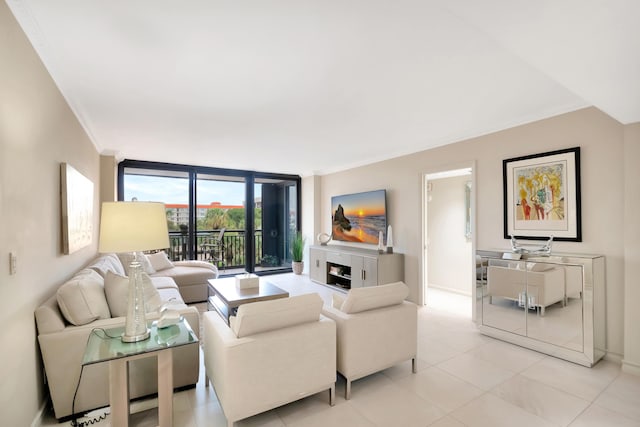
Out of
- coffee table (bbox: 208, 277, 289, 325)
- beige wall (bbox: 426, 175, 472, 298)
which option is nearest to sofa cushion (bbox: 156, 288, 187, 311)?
coffee table (bbox: 208, 277, 289, 325)

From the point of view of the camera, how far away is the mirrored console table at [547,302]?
270 centimetres

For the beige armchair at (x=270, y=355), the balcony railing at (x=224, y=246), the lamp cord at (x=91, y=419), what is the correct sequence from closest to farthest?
1. the beige armchair at (x=270, y=355)
2. the lamp cord at (x=91, y=419)
3. the balcony railing at (x=224, y=246)

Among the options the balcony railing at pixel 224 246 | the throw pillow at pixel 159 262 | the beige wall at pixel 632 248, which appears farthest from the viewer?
the balcony railing at pixel 224 246

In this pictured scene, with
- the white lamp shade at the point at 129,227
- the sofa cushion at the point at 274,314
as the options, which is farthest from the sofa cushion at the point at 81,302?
the sofa cushion at the point at 274,314

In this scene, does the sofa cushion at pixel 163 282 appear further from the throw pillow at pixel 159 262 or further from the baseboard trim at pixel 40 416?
the baseboard trim at pixel 40 416

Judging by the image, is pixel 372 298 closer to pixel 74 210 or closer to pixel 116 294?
pixel 116 294

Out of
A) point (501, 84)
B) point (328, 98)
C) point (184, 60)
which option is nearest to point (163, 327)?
point (184, 60)

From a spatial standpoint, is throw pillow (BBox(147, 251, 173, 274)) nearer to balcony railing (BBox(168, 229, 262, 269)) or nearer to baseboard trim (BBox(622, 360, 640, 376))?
balcony railing (BBox(168, 229, 262, 269))

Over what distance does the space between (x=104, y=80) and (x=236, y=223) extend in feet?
14.7

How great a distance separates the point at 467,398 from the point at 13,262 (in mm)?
3021

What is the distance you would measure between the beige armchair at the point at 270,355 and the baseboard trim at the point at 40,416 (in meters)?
1.04

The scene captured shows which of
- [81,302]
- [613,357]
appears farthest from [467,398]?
[81,302]

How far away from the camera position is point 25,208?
5.80 ft

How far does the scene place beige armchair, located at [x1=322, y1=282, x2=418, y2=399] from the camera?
7.40ft
